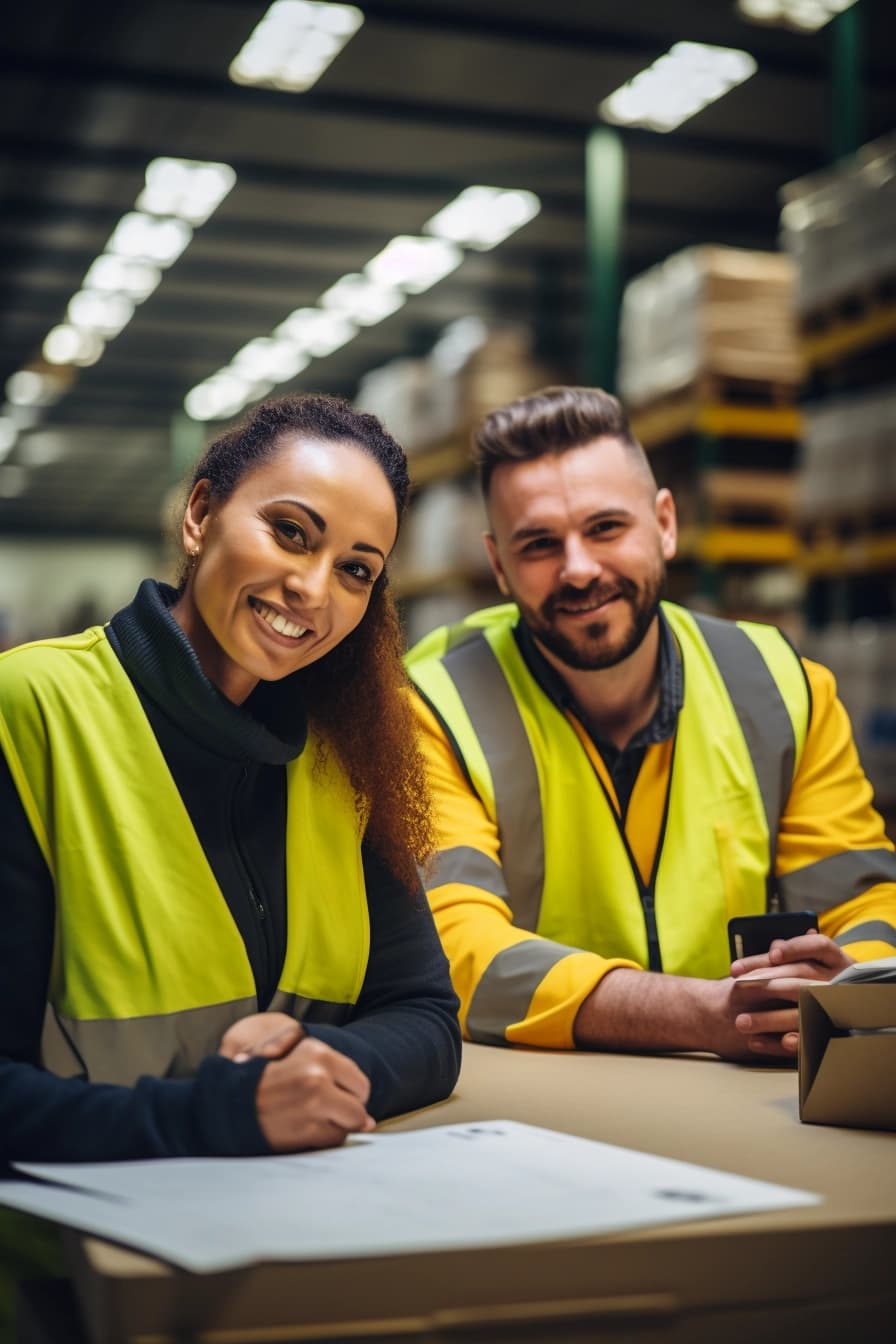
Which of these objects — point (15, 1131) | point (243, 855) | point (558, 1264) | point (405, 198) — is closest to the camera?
point (558, 1264)

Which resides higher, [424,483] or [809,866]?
[424,483]

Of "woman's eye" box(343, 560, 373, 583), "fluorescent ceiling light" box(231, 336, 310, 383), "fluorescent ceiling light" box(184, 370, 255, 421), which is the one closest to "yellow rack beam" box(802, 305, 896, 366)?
"woman's eye" box(343, 560, 373, 583)

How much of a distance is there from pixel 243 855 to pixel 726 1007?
753mm

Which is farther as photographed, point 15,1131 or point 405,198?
point 405,198

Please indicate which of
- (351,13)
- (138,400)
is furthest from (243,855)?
(138,400)

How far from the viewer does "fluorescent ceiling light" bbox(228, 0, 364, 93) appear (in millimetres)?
7309

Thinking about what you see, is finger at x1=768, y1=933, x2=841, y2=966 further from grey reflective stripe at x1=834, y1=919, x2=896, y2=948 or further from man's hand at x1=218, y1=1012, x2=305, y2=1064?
man's hand at x1=218, y1=1012, x2=305, y2=1064

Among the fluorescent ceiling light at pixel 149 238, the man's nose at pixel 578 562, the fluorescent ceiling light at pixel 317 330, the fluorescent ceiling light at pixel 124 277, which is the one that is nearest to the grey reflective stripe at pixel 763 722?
the man's nose at pixel 578 562

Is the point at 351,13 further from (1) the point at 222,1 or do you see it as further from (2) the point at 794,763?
(2) the point at 794,763

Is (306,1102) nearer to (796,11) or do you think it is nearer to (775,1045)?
(775,1045)

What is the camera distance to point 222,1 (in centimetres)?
731

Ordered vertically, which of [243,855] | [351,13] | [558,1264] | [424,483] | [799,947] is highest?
[351,13]

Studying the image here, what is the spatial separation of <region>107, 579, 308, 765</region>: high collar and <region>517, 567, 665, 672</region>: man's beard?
3.26ft

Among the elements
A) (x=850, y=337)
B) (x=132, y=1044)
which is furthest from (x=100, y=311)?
(x=132, y=1044)
